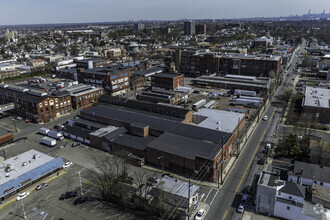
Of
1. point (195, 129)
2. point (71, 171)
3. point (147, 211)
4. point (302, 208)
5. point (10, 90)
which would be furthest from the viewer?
point (10, 90)

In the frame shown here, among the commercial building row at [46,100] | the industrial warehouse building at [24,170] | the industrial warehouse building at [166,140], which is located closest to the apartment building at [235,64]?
the commercial building row at [46,100]

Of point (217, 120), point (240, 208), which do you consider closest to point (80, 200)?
point (240, 208)

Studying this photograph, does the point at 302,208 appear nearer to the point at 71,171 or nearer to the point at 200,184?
the point at 200,184

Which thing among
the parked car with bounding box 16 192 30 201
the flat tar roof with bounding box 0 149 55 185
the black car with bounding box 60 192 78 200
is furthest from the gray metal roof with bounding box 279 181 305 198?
the flat tar roof with bounding box 0 149 55 185

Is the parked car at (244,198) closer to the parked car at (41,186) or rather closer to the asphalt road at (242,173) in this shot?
the asphalt road at (242,173)

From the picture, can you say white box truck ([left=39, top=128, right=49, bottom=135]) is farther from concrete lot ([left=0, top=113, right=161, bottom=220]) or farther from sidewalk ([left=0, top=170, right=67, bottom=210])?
sidewalk ([left=0, top=170, right=67, bottom=210])

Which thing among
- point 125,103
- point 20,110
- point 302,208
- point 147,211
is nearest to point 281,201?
point 302,208

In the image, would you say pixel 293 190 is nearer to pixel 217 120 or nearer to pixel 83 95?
pixel 217 120
